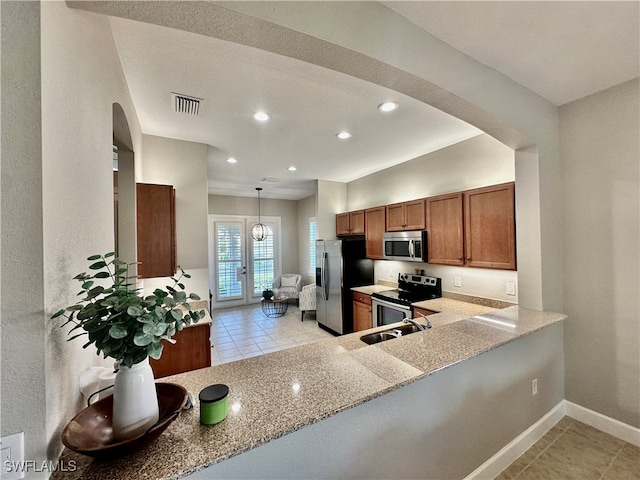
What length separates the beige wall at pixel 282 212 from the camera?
6863mm

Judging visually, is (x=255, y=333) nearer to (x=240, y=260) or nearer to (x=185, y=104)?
(x=240, y=260)

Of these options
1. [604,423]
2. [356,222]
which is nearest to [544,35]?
[604,423]

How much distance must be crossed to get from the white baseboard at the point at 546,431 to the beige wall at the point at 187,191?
2930 mm

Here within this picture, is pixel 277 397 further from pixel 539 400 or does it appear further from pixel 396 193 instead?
pixel 396 193

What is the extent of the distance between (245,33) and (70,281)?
1099 millimetres

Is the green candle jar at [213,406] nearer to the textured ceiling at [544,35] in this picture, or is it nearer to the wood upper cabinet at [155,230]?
the wood upper cabinet at [155,230]

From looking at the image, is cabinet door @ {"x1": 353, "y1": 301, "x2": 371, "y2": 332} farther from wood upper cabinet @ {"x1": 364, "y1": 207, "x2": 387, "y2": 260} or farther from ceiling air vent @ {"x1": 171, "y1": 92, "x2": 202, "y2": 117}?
Answer: ceiling air vent @ {"x1": 171, "y1": 92, "x2": 202, "y2": 117}

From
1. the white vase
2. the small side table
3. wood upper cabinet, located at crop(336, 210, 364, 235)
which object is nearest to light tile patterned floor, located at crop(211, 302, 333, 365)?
the small side table

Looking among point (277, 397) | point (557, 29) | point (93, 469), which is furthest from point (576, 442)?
point (93, 469)

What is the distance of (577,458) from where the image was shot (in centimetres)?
192

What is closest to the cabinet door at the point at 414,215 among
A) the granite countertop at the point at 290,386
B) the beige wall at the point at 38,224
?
the granite countertop at the point at 290,386

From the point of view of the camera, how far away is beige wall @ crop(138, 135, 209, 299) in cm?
290

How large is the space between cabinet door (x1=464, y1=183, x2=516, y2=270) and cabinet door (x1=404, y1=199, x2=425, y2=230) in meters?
0.60

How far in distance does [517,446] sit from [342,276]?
113 inches
